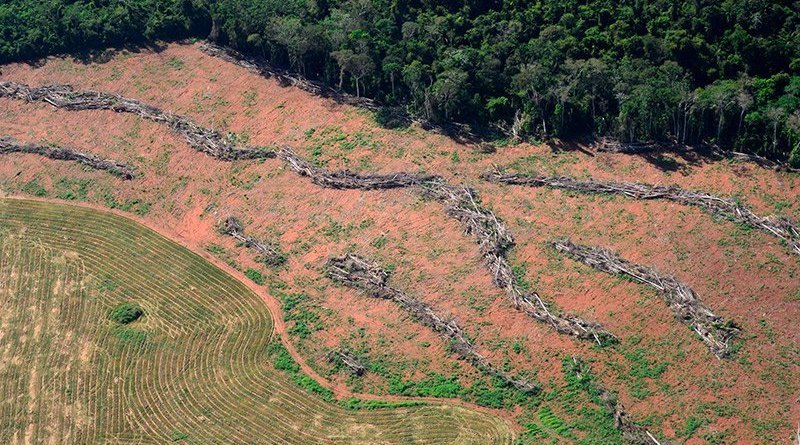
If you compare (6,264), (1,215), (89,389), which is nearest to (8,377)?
(89,389)

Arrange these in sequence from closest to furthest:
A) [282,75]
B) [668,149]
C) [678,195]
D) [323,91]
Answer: [678,195], [668,149], [323,91], [282,75]

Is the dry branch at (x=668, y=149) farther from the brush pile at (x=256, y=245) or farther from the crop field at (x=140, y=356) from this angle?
the brush pile at (x=256, y=245)

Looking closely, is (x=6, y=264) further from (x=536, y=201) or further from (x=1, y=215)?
(x=536, y=201)

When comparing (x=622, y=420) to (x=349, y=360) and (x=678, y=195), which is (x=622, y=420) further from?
(x=678, y=195)

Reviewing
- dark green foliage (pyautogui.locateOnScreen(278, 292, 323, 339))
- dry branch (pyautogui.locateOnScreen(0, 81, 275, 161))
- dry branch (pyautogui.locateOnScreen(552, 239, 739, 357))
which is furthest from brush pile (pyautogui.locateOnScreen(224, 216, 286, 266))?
dry branch (pyautogui.locateOnScreen(552, 239, 739, 357))

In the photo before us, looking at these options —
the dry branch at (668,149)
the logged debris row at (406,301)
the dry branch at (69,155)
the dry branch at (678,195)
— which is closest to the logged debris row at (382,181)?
the dry branch at (678,195)

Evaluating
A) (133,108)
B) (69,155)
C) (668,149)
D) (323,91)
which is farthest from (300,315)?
(668,149)
